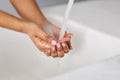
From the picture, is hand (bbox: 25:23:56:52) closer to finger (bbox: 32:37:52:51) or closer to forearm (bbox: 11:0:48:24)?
finger (bbox: 32:37:52:51)

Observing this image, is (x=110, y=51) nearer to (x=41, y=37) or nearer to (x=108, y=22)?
(x=108, y=22)

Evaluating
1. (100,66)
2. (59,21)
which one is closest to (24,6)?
(59,21)

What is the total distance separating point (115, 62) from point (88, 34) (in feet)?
1.22

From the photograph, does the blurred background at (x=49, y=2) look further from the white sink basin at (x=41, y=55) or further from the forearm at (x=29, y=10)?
the forearm at (x=29, y=10)

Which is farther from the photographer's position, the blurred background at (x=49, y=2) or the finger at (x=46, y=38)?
the blurred background at (x=49, y=2)

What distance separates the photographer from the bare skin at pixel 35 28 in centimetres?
73

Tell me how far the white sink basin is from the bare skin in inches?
4.2

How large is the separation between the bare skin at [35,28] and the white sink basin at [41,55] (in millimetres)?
106

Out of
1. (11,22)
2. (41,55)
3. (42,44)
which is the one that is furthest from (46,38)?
(41,55)

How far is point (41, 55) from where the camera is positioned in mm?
1082

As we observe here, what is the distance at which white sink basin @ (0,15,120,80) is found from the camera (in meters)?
0.98

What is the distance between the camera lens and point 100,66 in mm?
618

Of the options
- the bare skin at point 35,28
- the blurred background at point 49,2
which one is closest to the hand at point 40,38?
the bare skin at point 35,28

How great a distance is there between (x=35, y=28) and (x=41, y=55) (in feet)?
1.03
